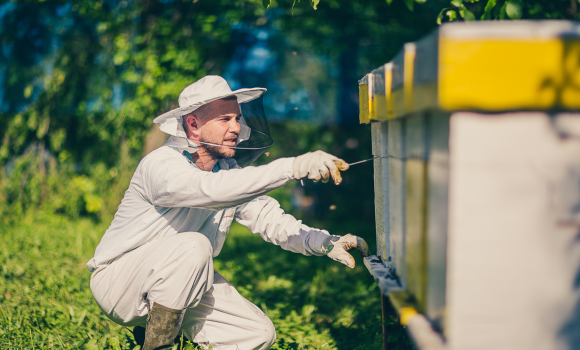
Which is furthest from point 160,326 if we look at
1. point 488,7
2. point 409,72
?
point 488,7

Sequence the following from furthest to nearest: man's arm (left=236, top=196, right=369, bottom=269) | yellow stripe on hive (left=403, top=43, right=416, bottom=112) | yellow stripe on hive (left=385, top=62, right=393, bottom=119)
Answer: man's arm (left=236, top=196, right=369, bottom=269) → yellow stripe on hive (left=385, top=62, right=393, bottom=119) → yellow stripe on hive (left=403, top=43, right=416, bottom=112)


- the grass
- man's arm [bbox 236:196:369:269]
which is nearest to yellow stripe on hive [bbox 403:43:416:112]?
man's arm [bbox 236:196:369:269]

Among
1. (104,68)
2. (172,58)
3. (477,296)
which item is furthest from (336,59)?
(477,296)

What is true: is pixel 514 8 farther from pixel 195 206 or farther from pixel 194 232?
pixel 194 232

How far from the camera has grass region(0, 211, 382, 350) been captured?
2.54 m

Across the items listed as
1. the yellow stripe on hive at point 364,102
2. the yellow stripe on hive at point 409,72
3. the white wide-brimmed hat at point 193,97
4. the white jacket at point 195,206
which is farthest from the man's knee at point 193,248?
the yellow stripe on hive at point 409,72

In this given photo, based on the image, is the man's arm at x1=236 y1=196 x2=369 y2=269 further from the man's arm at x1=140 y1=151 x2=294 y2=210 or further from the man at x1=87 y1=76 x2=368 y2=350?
the man's arm at x1=140 y1=151 x2=294 y2=210

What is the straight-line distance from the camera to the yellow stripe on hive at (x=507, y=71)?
100 cm

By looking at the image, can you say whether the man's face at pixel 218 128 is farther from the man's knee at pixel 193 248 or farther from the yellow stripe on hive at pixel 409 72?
the yellow stripe on hive at pixel 409 72

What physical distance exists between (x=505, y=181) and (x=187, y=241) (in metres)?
1.37

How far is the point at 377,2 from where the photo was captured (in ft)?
15.1

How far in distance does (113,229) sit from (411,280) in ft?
5.05

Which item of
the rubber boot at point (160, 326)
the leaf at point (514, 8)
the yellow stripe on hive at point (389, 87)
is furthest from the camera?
the leaf at point (514, 8)

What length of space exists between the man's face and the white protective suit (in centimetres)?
13
